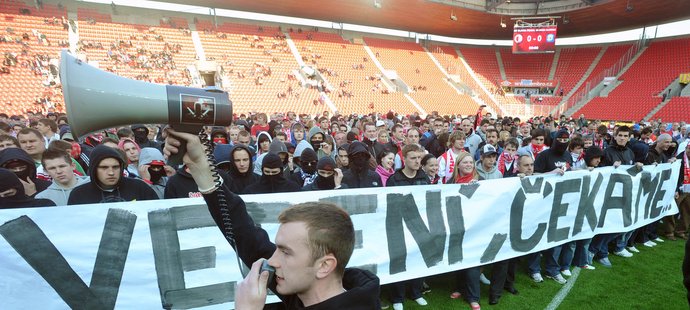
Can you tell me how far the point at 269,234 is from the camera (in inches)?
118

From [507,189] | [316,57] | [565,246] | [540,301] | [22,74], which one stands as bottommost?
[540,301]

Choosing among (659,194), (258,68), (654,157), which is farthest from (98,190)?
(258,68)

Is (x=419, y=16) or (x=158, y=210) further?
(x=419, y=16)

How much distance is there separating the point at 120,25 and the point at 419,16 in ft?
74.7

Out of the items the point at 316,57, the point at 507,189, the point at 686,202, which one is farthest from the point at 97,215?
the point at 316,57

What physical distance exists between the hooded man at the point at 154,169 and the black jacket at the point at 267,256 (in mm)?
2973

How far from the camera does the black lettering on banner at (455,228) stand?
12.0 feet

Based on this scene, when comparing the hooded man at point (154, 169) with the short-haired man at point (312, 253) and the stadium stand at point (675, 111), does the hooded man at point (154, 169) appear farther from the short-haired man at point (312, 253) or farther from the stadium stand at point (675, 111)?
the stadium stand at point (675, 111)

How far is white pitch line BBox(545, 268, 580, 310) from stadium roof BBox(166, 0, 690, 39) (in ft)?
77.9

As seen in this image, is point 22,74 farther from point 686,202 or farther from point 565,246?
point 686,202

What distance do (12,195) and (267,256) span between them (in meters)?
2.40

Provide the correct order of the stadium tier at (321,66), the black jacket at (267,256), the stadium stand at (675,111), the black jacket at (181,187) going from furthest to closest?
the stadium stand at (675,111), the stadium tier at (321,66), the black jacket at (181,187), the black jacket at (267,256)

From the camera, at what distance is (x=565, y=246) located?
4590mm

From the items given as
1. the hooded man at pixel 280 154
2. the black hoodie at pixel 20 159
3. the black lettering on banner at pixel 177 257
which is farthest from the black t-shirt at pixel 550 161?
Answer: the black hoodie at pixel 20 159
